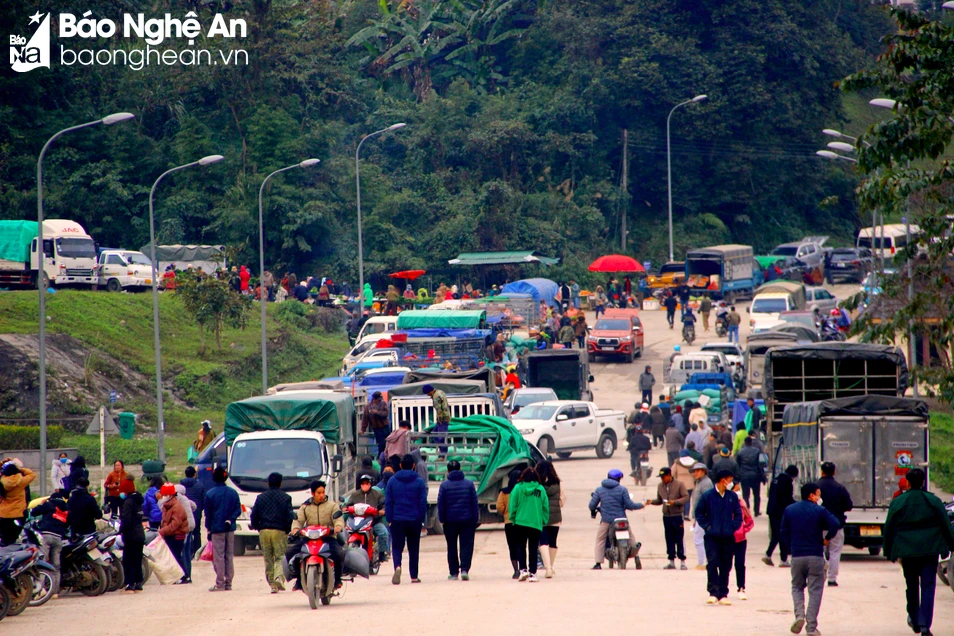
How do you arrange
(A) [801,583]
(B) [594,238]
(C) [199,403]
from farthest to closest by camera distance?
(B) [594,238] < (C) [199,403] < (A) [801,583]

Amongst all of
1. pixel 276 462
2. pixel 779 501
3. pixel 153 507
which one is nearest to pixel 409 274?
pixel 276 462

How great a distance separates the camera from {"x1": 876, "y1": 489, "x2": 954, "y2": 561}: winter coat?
12.0 m

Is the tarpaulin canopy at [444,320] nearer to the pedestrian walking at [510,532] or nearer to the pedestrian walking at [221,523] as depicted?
the pedestrian walking at [510,532]

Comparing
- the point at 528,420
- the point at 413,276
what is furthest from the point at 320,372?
the point at 528,420

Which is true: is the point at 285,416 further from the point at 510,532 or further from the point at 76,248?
the point at 76,248

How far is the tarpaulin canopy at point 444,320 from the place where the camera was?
3859 centimetres

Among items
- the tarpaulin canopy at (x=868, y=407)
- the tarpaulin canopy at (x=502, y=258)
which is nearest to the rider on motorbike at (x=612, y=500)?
the tarpaulin canopy at (x=868, y=407)

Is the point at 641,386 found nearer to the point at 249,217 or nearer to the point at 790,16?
the point at 249,217

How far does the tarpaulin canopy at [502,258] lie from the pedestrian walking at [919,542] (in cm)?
5046

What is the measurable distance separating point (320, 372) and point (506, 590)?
34.1 m

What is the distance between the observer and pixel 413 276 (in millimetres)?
60781

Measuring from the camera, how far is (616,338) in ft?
156

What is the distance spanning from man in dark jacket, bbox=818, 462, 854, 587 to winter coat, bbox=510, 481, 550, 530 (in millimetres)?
3491

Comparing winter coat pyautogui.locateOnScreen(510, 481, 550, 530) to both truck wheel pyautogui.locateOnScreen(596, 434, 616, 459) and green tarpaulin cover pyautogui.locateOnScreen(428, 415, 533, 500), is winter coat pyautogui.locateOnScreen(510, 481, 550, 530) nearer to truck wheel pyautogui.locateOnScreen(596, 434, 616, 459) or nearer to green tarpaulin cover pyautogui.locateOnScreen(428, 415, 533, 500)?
green tarpaulin cover pyautogui.locateOnScreen(428, 415, 533, 500)
